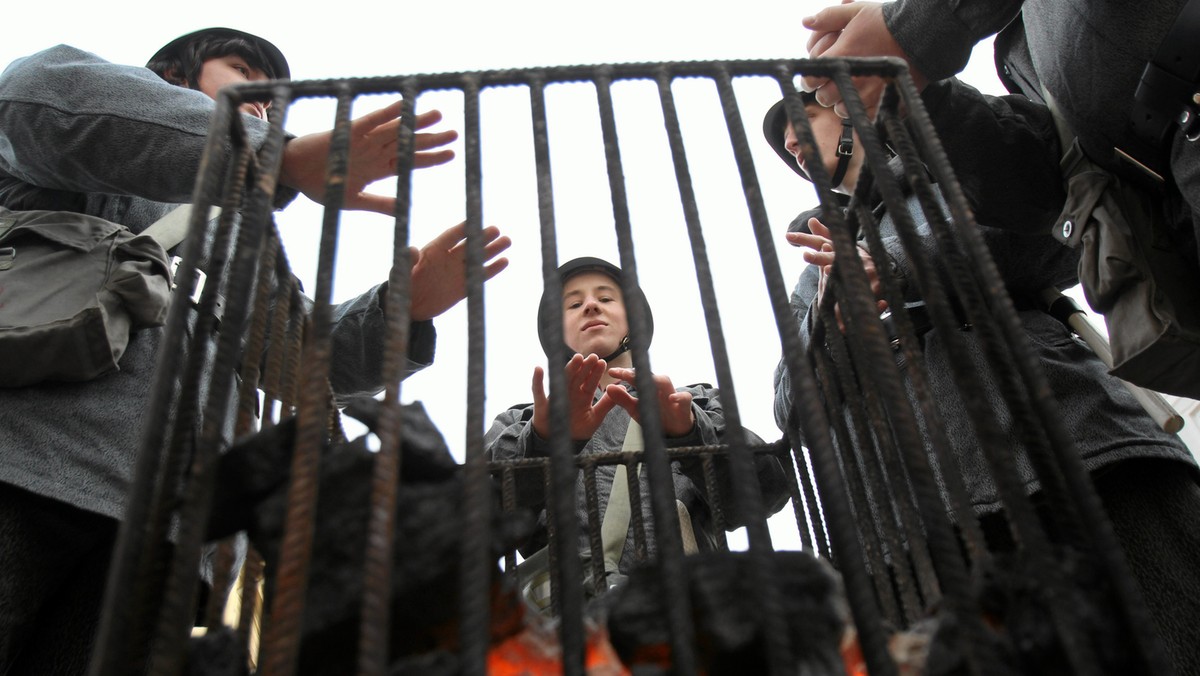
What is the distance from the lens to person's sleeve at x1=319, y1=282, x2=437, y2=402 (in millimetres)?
2049

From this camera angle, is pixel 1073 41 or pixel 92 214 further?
pixel 92 214

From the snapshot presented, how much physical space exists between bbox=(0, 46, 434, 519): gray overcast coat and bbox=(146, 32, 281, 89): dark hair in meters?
0.40

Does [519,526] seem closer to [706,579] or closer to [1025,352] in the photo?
→ [706,579]

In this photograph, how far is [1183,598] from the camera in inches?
56.2

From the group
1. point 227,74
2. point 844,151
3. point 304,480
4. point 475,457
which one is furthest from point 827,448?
point 227,74

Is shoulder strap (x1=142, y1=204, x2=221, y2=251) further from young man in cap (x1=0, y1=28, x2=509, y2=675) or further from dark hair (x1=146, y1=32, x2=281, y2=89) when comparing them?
dark hair (x1=146, y1=32, x2=281, y2=89)

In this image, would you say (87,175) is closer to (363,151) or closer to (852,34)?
(363,151)

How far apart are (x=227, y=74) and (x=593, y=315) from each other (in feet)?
4.85

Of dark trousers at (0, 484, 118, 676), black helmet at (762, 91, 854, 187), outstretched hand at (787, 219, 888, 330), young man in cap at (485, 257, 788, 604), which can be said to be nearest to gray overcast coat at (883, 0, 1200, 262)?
outstretched hand at (787, 219, 888, 330)

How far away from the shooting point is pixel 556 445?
0.78m

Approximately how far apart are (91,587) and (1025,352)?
5.52 ft

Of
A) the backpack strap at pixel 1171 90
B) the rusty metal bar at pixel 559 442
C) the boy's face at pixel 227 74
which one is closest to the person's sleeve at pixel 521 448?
the rusty metal bar at pixel 559 442

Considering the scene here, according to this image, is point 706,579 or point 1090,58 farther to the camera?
point 1090,58

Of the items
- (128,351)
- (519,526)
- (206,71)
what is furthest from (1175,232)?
(206,71)
